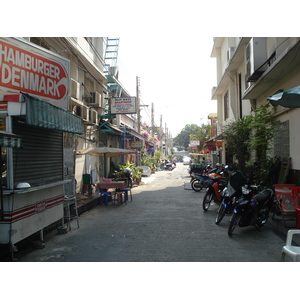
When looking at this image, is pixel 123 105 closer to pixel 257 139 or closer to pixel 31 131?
pixel 257 139

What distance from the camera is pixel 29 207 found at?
15.3ft

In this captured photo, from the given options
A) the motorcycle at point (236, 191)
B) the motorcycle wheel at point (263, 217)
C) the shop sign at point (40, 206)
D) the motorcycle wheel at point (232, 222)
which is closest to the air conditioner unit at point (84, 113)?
the shop sign at point (40, 206)

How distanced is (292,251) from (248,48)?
8.06 metres

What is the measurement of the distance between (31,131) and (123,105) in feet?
30.1

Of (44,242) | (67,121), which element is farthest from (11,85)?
(44,242)

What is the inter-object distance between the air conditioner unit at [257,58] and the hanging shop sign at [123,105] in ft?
21.6

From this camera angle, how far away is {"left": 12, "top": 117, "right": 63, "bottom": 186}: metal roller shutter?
4520 millimetres

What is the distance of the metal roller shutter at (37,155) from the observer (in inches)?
178

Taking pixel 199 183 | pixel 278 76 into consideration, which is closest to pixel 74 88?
pixel 278 76

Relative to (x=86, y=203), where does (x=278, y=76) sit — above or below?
above

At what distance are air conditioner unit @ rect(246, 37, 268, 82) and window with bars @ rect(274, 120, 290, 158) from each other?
187 cm

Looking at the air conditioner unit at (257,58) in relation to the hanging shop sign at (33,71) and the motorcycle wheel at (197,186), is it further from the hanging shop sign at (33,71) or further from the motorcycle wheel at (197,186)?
the motorcycle wheel at (197,186)

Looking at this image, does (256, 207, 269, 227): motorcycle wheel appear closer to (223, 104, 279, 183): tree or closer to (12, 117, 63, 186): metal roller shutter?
(223, 104, 279, 183): tree

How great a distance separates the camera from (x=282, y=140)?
8.14m
